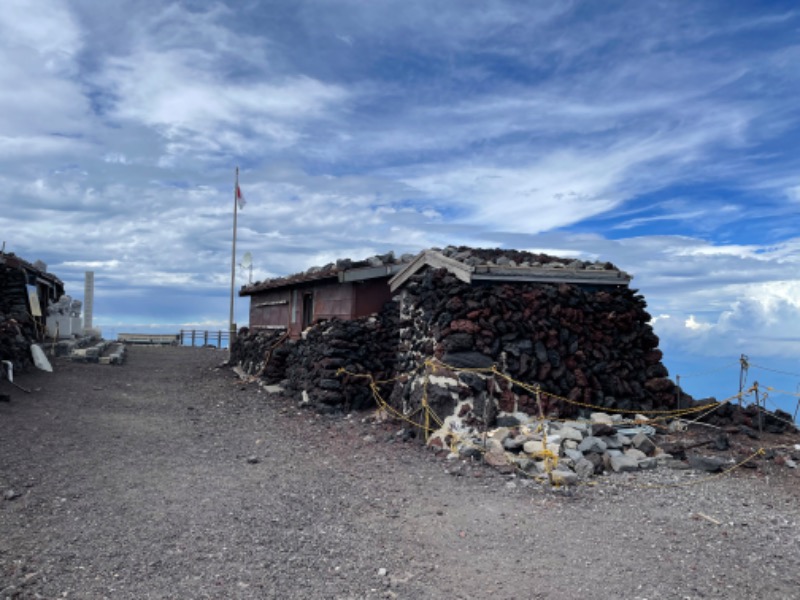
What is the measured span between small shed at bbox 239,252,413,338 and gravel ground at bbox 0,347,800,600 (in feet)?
17.1

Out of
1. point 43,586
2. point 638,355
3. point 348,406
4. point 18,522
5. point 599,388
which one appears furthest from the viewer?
point 348,406

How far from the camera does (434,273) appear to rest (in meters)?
13.1

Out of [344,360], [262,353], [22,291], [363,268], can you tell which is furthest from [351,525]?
[22,291]

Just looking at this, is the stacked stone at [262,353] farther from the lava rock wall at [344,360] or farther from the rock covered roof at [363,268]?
the rock covered roof at [363,268]

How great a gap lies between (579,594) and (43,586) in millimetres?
4874

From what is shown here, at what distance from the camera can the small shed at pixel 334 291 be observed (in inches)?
636

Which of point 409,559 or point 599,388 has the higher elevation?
point 599,388

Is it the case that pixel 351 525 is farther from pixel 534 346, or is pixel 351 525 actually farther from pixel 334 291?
pixel 334 291

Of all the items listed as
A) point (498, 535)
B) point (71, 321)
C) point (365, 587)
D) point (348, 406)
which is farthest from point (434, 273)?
point (71, 321)

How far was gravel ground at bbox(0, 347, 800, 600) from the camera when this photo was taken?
5848mm

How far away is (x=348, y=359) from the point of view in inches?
598

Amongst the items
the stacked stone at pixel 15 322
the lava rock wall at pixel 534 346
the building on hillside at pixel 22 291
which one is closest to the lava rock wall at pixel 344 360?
the lava rock wall at pixel 534 346

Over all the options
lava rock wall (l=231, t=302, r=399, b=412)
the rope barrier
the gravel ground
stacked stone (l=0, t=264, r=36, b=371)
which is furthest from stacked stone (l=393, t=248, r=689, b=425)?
stacked stone (l=0, t=264, r=36, b=371)

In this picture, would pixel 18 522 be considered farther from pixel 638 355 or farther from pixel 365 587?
pixel 638 355
